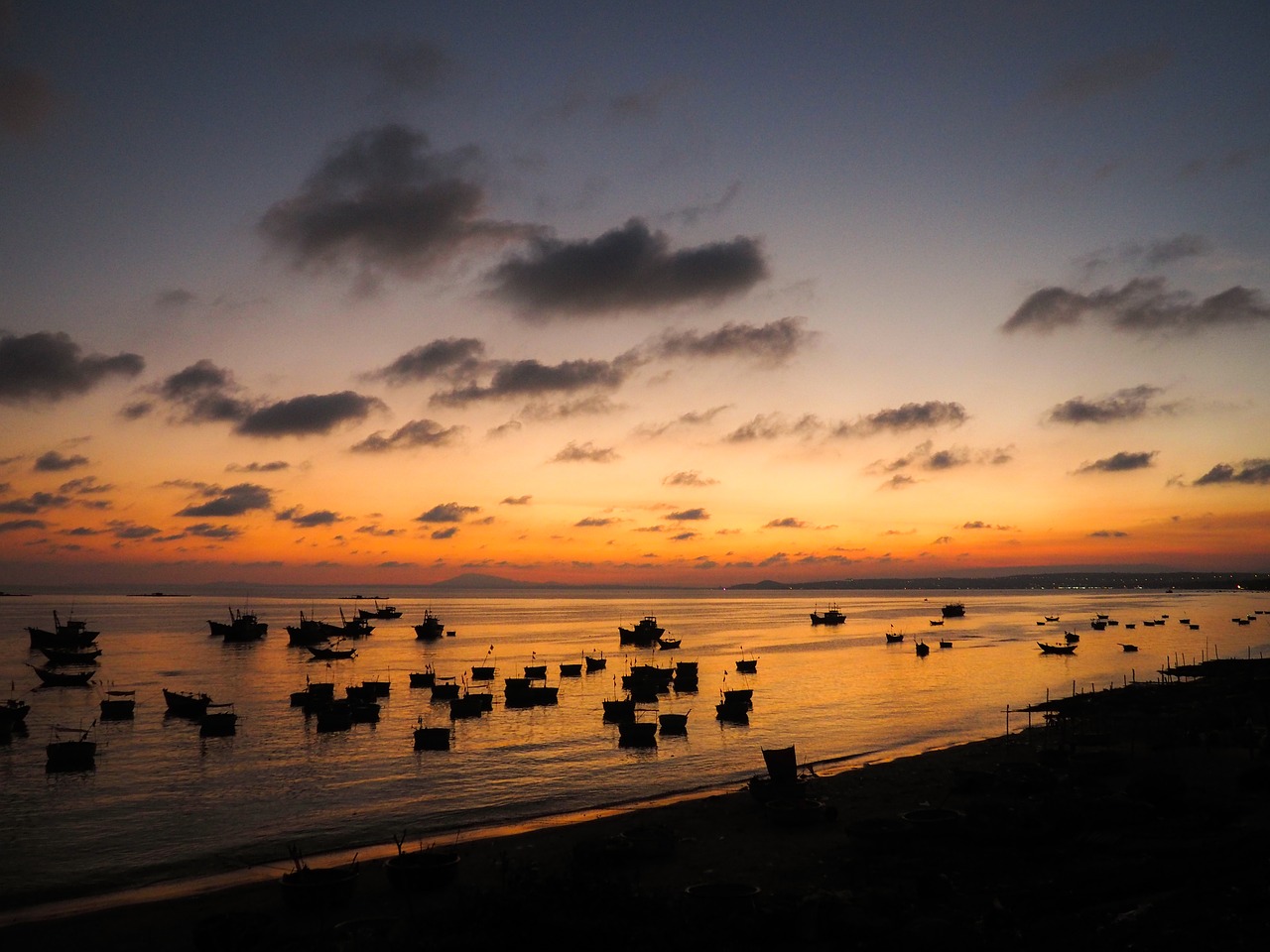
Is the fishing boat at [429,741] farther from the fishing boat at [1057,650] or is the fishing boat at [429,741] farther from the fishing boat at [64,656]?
the fishing boat at [1057,650]

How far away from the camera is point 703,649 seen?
120 m

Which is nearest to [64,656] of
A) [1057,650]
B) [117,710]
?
[117,710]

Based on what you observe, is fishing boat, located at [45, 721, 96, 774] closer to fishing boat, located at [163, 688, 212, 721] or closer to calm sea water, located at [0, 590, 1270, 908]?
calm sea water, located at [0, 590, 1270, 908]

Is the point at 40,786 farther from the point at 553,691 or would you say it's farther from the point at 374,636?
the point at 374,636

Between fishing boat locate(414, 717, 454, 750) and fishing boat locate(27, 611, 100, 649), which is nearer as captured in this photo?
fishing boat locate(414, 717, 454, 750)

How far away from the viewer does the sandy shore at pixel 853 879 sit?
602 inches

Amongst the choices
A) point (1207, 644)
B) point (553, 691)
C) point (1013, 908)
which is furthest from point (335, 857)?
point (1207, 644)

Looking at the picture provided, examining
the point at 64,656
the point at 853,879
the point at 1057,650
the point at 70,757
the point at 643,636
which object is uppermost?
the point at 64,656

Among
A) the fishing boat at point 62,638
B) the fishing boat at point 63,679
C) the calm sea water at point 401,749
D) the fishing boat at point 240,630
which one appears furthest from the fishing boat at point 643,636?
the fishing boat at point 62,638

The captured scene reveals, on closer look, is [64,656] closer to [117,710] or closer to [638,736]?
[117,710]

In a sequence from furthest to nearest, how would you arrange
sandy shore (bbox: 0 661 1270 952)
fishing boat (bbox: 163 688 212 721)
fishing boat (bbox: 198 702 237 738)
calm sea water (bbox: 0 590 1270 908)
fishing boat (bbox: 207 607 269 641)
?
fishing boat (bbox: 207 607 269 641), fishing boat (bbox: 163 688 212 721), fishing boat (bbox: 198 702 237 738), calm sea water (bbox: 0 590 1270 908), sandy shore (bbox: 0 661 1270 952)

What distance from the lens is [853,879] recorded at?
20.1 metres

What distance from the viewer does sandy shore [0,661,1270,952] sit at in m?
15.3

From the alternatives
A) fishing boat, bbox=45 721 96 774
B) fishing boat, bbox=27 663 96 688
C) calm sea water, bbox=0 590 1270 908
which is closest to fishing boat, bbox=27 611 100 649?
calm sea water, bbox=0 590 1270 908
